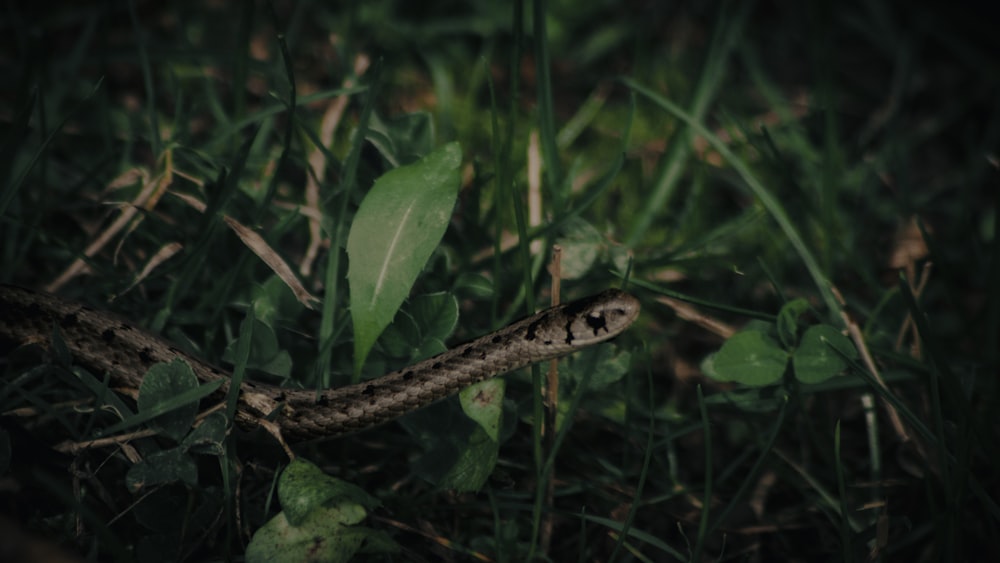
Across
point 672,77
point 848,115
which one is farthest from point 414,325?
point 848,115

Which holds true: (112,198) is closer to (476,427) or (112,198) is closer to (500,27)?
(476,427)

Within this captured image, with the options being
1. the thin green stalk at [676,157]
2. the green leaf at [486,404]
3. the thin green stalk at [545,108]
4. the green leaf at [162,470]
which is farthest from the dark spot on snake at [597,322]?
the green leaf at [162,470]

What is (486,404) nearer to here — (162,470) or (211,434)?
(211,434)

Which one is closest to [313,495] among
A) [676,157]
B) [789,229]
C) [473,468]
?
[473,468]

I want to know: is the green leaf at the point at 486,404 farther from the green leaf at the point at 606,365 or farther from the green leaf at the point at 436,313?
the green leaf at the point at 606,365

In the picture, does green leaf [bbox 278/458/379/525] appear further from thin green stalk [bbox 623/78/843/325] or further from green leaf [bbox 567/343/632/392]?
thin green stalk [bbox 623/78/843/325]

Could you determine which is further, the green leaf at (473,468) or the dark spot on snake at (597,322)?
the dark spot on snake at (597,322)
